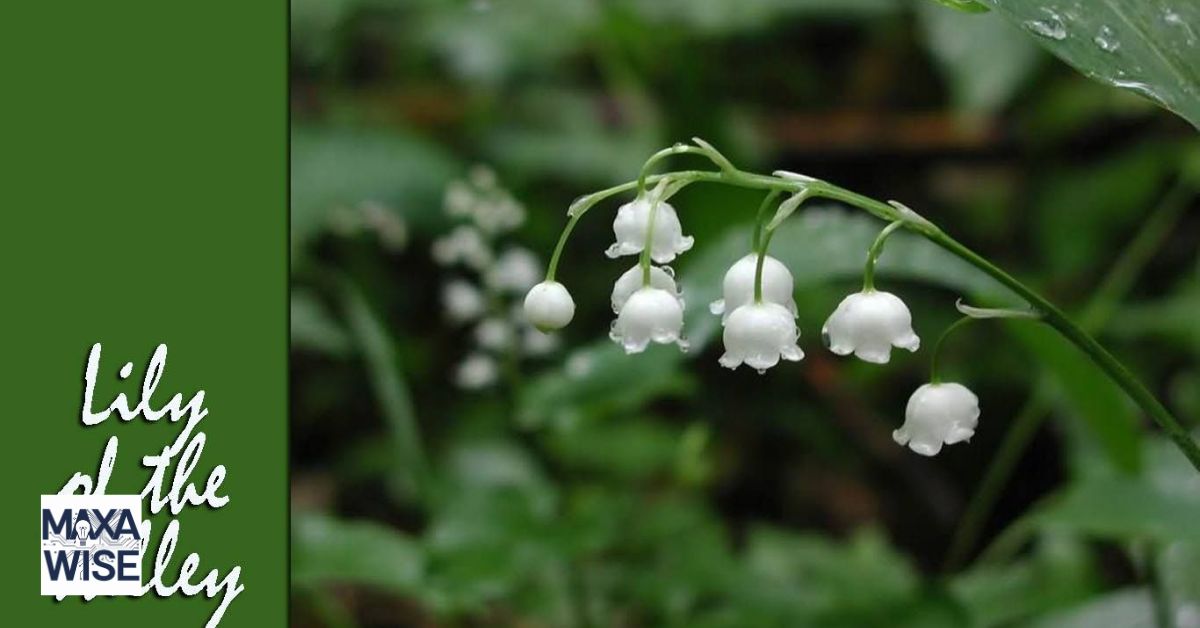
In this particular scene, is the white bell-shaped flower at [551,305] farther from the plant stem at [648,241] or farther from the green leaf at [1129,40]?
the green leaf at [1129,40]

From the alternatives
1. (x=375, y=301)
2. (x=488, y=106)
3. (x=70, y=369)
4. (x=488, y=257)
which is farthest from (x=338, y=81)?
(x=70, y=369)

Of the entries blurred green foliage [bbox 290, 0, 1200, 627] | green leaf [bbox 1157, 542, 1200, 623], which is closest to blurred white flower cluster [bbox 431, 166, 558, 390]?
blurred green foliage [bbox 290, 0, 1200, 627]

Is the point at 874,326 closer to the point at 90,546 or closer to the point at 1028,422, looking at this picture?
the point at 90,546

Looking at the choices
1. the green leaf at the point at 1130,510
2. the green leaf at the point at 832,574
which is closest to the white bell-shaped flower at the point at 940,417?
the green leaf at the point at 1130,510

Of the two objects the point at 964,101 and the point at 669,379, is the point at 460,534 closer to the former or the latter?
the point at 669,379

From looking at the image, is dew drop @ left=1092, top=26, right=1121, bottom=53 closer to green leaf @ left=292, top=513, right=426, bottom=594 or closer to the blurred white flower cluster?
green leaf @ left=292, top=513, right=426, bottom=594

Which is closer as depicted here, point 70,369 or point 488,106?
point 70,369
